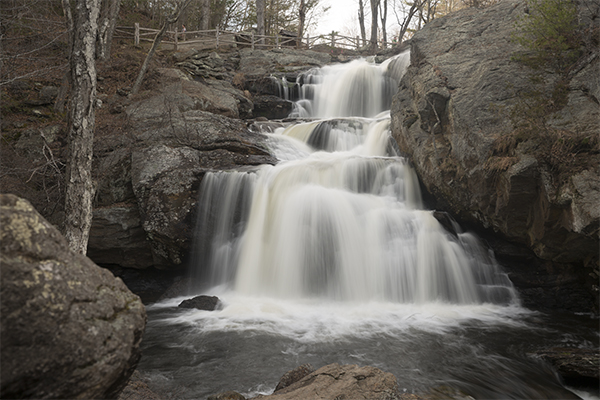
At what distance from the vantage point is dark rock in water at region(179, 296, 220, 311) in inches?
294

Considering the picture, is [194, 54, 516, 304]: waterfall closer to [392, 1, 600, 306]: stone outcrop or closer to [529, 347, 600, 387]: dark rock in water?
[392, 1, 600, 306]: stone outcrop

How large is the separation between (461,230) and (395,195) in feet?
6.03

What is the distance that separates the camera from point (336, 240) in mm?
8523

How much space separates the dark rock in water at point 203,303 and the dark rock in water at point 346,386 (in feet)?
13.7

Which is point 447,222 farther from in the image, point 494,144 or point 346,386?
point 346,386

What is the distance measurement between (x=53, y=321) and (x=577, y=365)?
5.79m

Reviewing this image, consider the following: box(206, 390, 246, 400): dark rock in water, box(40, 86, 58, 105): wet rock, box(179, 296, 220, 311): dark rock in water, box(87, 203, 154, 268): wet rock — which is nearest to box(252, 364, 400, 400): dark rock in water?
box(206, 390, 246, 400): dark rock in water

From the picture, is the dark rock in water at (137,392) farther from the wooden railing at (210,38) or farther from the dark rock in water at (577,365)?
the wooden railing at (210,38)

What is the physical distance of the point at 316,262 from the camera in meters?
8.38

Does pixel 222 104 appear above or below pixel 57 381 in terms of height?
above

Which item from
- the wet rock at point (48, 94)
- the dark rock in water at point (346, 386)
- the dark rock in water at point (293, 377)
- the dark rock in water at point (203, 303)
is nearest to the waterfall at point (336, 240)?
the dark rock in water at point (203, 303)

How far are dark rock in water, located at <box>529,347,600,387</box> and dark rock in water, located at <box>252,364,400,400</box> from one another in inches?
117

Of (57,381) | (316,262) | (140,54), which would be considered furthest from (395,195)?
(140,54)

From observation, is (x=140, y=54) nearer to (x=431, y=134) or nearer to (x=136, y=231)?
(x=136, y=231)
